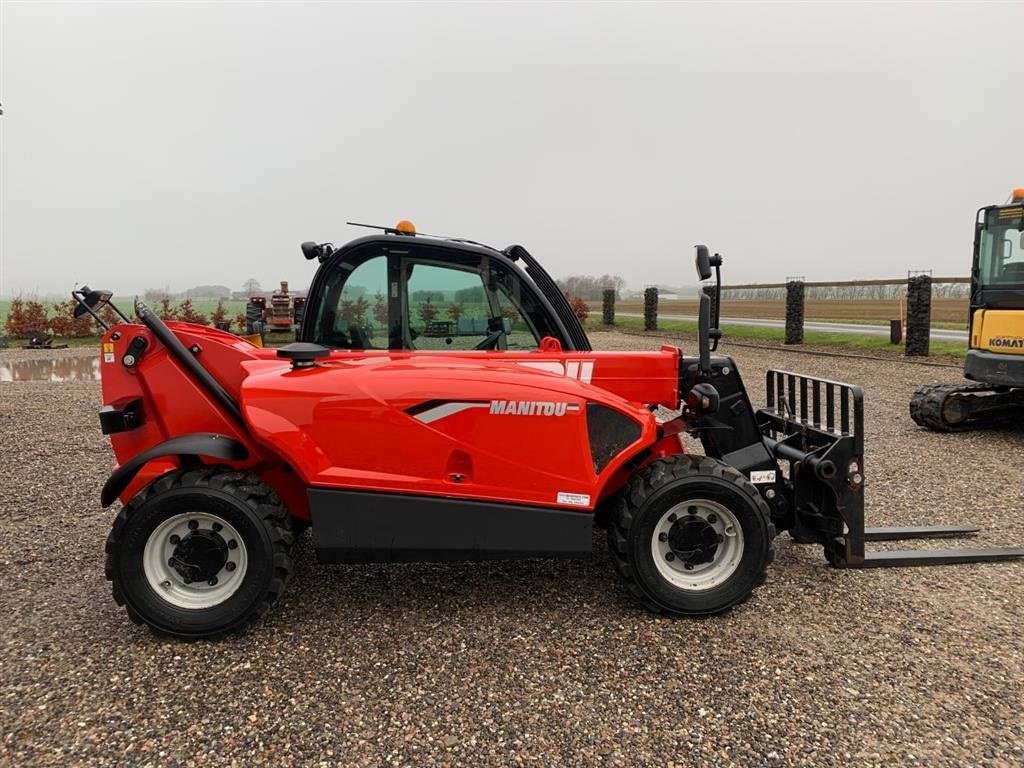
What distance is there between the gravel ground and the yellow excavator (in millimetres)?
4372

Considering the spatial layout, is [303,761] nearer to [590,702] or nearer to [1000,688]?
[590,702]

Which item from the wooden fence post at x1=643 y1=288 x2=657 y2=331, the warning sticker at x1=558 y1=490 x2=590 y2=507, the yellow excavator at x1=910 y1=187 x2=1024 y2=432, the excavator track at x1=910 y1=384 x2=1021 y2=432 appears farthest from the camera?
the wooden fence post at x1=643 y1=288 x2=657 y2=331

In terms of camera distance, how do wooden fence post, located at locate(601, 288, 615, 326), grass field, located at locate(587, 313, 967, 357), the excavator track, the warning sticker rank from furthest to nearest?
1. wooden fence post, located at locate(601, 288, 615, 326)
2. grass field, located at locate(587, 313, 967, 357)
3. the excavator track
4. the warning sticker

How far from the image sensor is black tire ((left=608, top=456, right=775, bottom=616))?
135 inches

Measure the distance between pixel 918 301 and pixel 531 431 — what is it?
52.1ft

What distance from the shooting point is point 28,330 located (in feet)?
77.9

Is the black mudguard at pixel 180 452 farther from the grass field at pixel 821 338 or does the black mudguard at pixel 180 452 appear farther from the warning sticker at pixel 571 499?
the grass field at pixel 821 338

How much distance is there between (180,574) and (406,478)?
1.22 m

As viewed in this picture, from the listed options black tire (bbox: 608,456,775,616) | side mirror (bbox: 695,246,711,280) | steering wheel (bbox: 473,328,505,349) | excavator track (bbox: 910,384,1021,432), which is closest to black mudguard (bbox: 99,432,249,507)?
steering wheel (bbox: 473,328,505,349)

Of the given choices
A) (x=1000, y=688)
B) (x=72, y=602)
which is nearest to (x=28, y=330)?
(x=72, y=602)

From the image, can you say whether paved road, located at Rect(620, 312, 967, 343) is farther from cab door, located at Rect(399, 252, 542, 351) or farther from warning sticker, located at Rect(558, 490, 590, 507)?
warning sticker, located at Rect(558, 490, 590, 507)

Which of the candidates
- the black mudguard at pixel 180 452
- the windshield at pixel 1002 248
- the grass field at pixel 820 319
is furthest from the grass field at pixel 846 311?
the black mudguard at pixel 180 452

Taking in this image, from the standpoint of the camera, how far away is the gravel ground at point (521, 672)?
254 centimetres

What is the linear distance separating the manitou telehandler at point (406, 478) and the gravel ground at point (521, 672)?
27 cm
